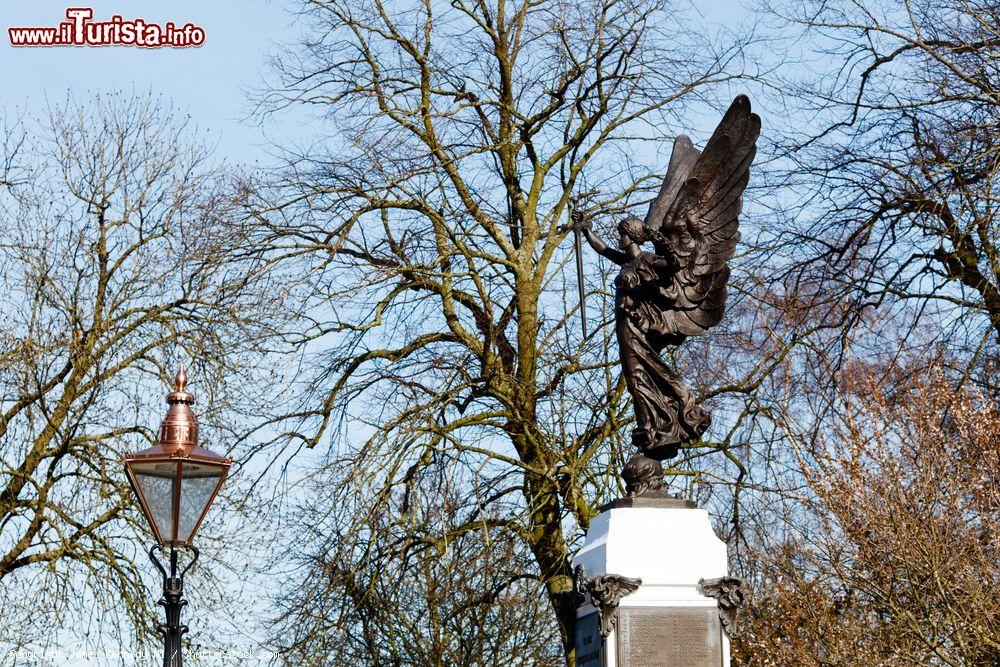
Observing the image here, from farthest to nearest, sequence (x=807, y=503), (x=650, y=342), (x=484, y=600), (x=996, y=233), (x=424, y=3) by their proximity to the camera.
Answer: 1. (x=424, y=3)
2. (x=484, y=600)
3. (x=807, y=503)
4. (x=996, y=233)
5. (x=650, y=342)

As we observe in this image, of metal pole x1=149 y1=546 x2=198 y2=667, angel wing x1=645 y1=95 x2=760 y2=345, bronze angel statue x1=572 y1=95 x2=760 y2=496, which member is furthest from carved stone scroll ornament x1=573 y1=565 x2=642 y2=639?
metal pole x1=149 y1=546 x2=198 y2=667

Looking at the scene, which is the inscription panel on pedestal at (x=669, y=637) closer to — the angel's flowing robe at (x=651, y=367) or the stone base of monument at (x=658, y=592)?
the stone base of monument at (x=658, y=592)

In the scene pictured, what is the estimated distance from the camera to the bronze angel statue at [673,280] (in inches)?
402

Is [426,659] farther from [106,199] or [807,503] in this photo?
[106,199]

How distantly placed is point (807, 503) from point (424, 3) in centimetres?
759

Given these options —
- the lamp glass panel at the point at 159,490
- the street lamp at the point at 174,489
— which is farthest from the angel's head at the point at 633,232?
the lamp glass panel at the point at 159,490

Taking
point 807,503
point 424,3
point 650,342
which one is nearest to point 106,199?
point 424,3

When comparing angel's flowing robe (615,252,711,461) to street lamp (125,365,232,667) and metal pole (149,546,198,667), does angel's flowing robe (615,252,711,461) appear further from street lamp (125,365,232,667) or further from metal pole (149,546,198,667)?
metal pole (149,546,198,667)

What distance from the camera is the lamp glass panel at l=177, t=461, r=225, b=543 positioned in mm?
8852

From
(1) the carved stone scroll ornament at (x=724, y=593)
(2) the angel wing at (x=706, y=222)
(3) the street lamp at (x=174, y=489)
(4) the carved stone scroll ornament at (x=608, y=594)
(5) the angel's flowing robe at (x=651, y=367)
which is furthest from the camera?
(2) the angel wing at (x=706, y=222)

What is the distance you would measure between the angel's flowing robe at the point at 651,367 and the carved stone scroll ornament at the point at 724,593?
3.42 ft

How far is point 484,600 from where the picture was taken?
16.8 metres

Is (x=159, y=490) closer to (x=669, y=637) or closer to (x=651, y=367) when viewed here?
(x=669, y=637)

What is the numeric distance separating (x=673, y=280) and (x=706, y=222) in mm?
498
